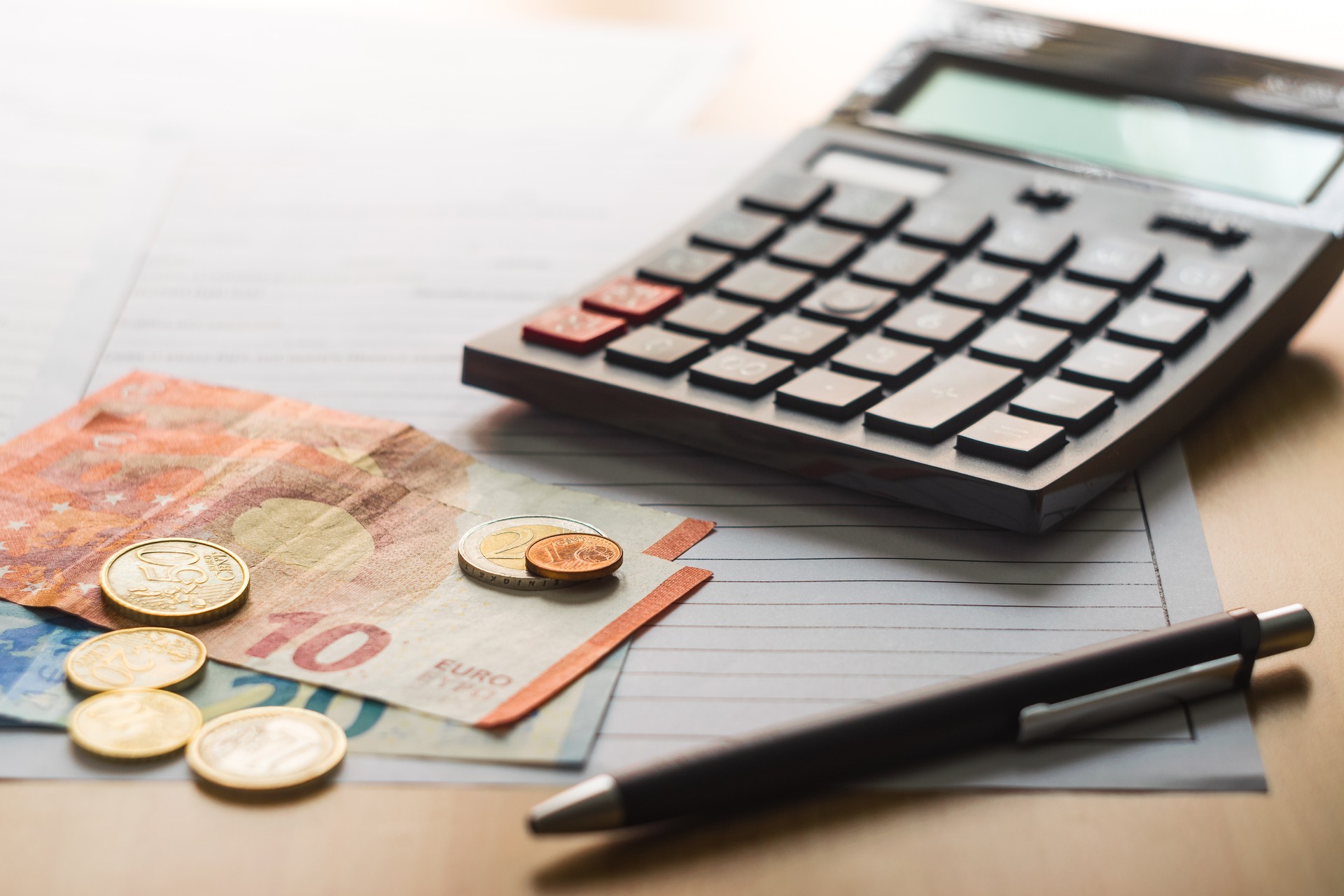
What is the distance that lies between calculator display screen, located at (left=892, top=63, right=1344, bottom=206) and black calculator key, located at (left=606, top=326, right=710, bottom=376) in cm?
26

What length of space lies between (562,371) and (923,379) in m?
0.14

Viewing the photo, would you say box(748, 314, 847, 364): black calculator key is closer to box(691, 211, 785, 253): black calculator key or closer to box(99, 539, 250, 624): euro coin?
box(691, 211, 785, 253): black calculator key

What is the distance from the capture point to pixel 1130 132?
714 millimetres

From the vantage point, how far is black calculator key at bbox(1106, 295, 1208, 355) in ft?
1.77

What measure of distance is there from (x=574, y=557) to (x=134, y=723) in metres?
0.14

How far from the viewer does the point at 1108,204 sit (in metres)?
0.65

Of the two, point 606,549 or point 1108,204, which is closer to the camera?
point 606,549

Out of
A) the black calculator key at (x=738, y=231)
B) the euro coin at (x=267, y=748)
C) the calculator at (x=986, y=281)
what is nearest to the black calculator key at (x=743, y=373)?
the calculator at (x=986, y=281)

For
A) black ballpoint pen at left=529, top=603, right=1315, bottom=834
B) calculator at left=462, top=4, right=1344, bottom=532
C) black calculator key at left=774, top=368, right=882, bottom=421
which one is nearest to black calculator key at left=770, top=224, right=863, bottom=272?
calculator at left=462, top=4, right=1344, bottom=532

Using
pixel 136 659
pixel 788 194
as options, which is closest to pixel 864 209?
pixel 788 194

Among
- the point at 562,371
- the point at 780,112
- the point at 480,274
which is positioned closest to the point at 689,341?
the point at 562,371

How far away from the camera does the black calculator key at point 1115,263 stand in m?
0.58

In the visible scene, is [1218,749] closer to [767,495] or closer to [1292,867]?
[1292,867]

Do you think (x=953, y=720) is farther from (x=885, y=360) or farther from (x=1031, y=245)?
(x=1031, y=245)
